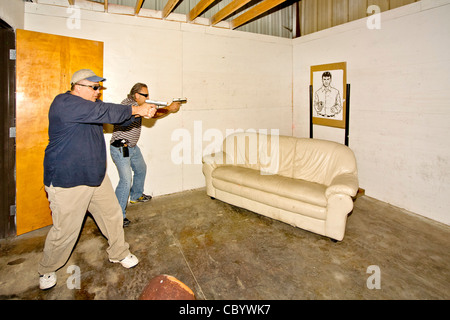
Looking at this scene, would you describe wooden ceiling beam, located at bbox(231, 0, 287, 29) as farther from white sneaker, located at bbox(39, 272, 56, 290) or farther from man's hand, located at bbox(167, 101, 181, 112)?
white sneaker, located at bbox(39, 272, 56, 290)

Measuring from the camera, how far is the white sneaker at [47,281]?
2.12 meters

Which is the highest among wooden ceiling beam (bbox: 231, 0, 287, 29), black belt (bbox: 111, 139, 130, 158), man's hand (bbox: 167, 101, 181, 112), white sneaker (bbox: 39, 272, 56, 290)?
wooden ceiling beam (bbox: 231, 0, 287, 29)

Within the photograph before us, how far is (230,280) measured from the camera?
7.43 feet

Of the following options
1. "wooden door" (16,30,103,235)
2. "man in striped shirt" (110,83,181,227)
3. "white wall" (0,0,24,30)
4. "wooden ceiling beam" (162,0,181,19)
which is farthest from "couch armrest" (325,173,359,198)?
"white wall" (0,0,24,30)

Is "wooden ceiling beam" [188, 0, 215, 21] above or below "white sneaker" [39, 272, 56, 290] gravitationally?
above

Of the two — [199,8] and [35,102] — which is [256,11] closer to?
[199,8]

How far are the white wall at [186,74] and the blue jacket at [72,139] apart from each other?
1.68 metres

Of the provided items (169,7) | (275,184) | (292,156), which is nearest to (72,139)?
(275,184)

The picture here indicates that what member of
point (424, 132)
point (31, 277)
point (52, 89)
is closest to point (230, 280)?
point (31, 277)

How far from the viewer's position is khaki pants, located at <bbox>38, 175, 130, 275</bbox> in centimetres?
205

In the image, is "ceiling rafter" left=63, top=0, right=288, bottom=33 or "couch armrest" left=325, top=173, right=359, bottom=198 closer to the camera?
"couch armrest" left=325, top=173, right=359, bottom=198

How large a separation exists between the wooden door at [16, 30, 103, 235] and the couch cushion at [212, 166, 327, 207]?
2248mm

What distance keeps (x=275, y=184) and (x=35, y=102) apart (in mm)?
3014

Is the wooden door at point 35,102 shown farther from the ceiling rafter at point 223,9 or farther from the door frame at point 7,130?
the ceiling rafter at point 223,9
